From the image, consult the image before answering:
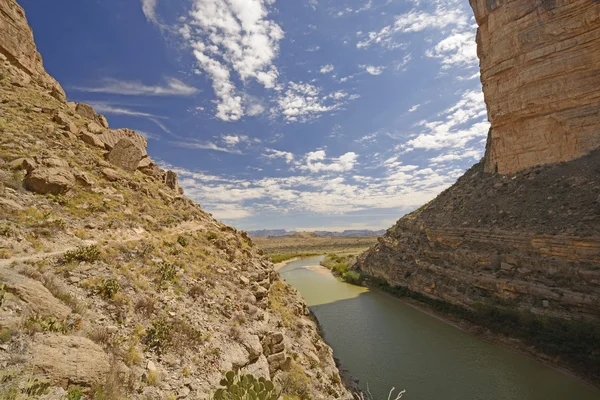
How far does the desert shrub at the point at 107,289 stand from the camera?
27.6ft

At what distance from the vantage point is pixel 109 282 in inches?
345

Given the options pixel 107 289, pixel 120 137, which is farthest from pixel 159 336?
pixel 120 137

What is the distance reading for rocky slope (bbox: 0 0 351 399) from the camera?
577 cm

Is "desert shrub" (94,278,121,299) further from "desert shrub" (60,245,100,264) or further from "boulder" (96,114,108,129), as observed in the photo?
"boulder" (96,114,108,129)

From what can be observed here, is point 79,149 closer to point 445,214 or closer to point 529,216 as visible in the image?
point 529,216

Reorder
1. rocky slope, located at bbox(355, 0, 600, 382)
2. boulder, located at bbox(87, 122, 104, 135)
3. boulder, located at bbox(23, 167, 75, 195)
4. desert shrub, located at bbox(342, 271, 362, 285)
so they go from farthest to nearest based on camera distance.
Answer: desert shrub, located at bbox(342, 271, 362, 285)
rocky slope, located at bbox(355, 0, 600, 382)
boulder, located at bbox(87, 122, 104, 135)
boulder, located at bbox(23, 167, 75, 195)

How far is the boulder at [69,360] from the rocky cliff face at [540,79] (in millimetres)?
37297

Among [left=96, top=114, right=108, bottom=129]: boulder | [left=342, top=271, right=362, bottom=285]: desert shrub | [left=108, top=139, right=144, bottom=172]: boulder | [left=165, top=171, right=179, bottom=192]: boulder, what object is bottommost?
[left=342, top=271, right=362, bottom=285]: desert shrub

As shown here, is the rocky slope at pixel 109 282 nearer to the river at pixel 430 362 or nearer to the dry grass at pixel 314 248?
the river at pixel 430 362

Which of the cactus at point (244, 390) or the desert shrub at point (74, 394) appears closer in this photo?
the desert shrub at point (74, 394)

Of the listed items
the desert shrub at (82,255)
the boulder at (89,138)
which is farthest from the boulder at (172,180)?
Result: the desert shrub at (82,255)

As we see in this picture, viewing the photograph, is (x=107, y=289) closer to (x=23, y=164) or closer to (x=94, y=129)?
(x=23, y=164)

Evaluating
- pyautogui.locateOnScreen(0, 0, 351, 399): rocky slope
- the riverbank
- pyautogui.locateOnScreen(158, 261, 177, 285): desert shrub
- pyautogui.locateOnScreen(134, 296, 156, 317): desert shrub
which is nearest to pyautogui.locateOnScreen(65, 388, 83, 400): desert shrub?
pyautogui.locateOnScreen(0, 0, 351, 399): rocky slope

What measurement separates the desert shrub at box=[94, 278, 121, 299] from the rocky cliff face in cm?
3692
